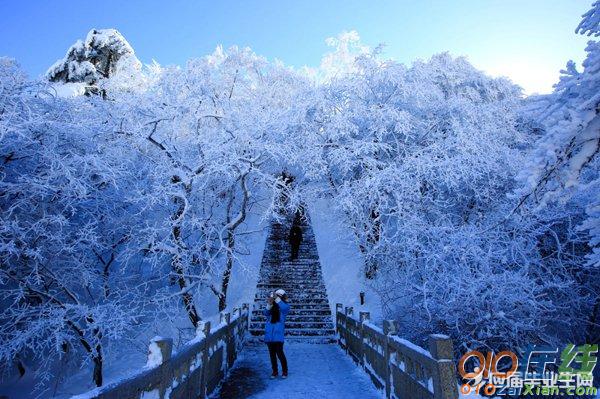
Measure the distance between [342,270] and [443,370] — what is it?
11964 mm

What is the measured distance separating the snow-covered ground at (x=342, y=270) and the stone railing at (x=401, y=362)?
11.7 feet

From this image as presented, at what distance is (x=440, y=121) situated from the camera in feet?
49.7

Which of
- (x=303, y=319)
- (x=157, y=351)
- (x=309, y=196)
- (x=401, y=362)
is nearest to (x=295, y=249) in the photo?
(x=309, y=196)

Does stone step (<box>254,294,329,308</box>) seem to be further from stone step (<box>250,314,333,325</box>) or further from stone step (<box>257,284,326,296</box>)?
stone step (<box>250,314,333,325</box>)

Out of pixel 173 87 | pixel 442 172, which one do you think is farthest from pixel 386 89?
pixel 173 87

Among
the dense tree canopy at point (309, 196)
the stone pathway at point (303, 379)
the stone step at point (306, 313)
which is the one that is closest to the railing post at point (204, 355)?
the stone pathway at point (303, 379)

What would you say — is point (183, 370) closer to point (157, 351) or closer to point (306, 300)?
point (157, 351)

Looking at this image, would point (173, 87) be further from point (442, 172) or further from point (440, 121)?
point (440, 121)

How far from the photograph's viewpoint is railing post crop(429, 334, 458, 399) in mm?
3771

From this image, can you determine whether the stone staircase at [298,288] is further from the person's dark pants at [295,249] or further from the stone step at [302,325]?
the person's dark pants at [295,249]

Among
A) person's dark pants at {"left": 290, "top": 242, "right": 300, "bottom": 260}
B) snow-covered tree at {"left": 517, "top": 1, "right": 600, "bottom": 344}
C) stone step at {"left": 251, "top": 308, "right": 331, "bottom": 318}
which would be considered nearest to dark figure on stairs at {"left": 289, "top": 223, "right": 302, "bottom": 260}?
person's dark pants at {"left": 290, "top": 242, "right": 300, "bottom": 260}

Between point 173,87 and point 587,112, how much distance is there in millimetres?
11923

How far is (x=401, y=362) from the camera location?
5262 mm

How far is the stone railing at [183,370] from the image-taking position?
3.19 metres
